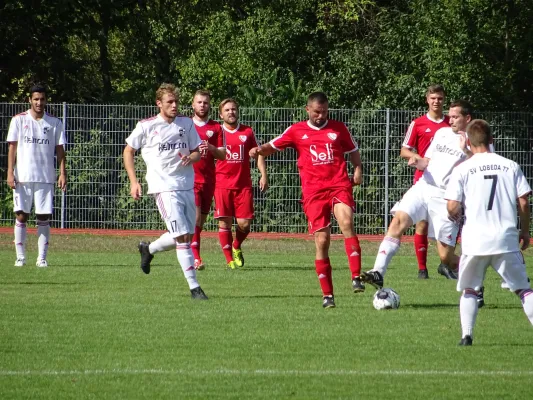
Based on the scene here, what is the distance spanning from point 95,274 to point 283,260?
Result: 3.71 meters

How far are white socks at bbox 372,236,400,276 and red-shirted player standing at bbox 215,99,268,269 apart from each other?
455 centimetres

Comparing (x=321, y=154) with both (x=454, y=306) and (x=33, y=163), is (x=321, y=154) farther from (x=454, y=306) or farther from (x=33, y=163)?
(x=33, y=163)

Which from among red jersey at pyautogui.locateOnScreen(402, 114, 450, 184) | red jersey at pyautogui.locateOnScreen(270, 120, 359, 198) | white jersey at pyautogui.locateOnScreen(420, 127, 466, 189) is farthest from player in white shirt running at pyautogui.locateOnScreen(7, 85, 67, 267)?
white jersey at pyautogui.locateOnScreen(420, 127, 466, 189)

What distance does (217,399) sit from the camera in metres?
7.30

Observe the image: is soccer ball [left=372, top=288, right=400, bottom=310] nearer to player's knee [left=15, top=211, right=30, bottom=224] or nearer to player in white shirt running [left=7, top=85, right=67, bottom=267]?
player in white shirt running [left=7, top=85, right=67, bottom=267]

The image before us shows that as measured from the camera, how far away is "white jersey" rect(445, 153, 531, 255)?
29.1 ft

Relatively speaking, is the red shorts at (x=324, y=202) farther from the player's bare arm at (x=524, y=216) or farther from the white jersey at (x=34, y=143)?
the white jersey at (x=34, y=143)

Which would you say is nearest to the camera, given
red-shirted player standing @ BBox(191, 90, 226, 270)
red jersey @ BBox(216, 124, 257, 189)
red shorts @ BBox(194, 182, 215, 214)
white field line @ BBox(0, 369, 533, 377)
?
white field line @ BBox(0, 369, 533, 377)

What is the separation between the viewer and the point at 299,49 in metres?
33.1

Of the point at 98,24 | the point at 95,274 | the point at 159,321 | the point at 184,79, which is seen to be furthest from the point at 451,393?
the point at 184,79

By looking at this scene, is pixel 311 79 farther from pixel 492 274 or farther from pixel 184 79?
pixel 492 274

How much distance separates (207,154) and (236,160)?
880 mm

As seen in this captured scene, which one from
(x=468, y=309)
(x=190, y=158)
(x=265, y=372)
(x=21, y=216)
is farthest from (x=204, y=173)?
(x=265, y=372)

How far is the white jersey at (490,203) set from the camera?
29.1 ft
